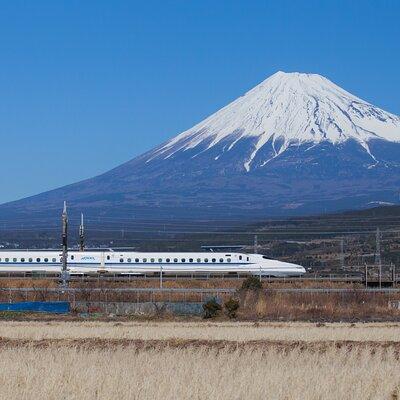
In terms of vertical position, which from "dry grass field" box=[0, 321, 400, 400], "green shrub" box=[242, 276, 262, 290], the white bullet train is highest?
the white bullet train

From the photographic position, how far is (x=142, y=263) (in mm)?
85938

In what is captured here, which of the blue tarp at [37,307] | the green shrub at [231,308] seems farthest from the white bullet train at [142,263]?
the green shrub at [231,308]

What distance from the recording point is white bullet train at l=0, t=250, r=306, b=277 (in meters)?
84.8

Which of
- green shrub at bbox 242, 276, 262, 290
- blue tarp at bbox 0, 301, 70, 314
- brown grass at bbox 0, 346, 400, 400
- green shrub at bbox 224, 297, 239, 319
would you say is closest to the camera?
brown grass at bbox 0, 346, 400, 400

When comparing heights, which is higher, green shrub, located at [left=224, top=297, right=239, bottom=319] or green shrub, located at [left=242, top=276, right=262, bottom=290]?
green shrub, located at [left=242, top=276, right=262, bottom=290]

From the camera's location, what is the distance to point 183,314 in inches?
1975

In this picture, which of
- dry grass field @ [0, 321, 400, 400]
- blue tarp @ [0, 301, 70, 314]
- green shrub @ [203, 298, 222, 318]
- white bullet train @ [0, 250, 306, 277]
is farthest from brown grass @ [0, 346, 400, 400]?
white bullet train @ [0, 250, 306, 277]

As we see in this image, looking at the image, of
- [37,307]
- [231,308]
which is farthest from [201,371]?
[37,307]

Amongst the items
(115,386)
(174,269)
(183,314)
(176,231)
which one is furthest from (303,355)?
(176,231)

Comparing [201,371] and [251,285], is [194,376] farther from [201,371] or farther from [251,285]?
[251,285]

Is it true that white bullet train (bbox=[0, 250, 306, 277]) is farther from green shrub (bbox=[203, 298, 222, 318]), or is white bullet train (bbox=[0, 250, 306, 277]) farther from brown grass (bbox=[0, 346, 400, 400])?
brown grass (bbox=[0, 346, 400, 400])

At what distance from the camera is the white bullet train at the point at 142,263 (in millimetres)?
84812

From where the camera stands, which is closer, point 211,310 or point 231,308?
point 211,310

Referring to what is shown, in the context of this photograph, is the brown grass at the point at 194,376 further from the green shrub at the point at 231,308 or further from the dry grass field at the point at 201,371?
the green shrub at the point at 231,308
